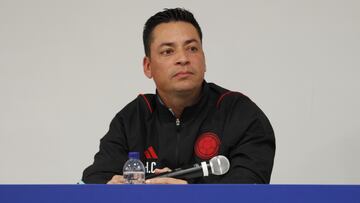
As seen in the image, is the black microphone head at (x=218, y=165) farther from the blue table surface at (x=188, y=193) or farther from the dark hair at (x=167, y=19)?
the dark hair at (x=167, y=19)

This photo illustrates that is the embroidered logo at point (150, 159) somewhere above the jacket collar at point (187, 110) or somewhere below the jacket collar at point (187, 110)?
below

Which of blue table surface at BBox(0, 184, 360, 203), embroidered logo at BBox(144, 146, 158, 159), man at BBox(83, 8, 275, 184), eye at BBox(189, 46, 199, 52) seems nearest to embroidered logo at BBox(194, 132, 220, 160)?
man at BBox(83, 8, 275, 184)

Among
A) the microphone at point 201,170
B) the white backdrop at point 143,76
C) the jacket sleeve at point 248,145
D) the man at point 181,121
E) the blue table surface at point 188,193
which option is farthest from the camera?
the white backdrop at point 143,76

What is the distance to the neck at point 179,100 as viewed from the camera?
1952 mm

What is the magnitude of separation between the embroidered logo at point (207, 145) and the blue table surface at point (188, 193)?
0.66 metres

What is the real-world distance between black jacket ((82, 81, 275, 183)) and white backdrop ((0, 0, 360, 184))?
588 millimetres

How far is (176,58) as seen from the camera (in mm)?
1917

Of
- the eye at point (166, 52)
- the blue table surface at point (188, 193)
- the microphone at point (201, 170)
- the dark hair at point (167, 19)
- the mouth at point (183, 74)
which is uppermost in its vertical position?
the dark hair at point (167, 19)

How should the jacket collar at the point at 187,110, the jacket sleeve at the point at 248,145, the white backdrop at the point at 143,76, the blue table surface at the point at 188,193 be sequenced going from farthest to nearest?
1. the white backdrop at the point at 143,76
2. the jacket collar at the point at 187,110
3. the jacket sleeve at the point at 248,145
4. the blue table surface at the point at 188,193

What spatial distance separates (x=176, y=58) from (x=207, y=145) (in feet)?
0.88

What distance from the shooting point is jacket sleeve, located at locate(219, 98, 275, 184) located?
1.72 metres

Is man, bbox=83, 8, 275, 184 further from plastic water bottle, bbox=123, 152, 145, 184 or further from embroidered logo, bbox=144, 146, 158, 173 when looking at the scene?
plastic water bottle, bbox=123, 152, 145, 184

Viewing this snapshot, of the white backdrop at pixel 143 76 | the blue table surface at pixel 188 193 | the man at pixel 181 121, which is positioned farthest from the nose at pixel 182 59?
the blue table surface at pixel 188 193

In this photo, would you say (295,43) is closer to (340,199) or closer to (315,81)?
(315,81)
